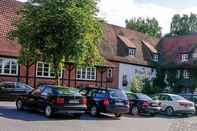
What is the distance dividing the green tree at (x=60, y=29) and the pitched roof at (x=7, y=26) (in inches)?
383

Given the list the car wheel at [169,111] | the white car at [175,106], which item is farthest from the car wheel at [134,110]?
the car wheel at [169,111]

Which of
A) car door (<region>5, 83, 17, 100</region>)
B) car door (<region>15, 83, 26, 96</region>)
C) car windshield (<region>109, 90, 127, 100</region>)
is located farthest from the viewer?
car door (<region>15, 83, 26, 96</region>)

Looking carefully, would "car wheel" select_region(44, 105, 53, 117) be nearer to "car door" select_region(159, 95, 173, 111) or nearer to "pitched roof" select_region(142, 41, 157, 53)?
"car door" select_region(159, 95, 173, 111)

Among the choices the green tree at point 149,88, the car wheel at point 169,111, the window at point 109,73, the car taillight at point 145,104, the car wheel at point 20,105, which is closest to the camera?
the car wheel at point 20,105

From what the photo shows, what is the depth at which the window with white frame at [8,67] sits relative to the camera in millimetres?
37438

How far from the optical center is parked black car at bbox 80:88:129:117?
23703mm

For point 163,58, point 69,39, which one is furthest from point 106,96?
point 163,58

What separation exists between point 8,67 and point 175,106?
14858mm

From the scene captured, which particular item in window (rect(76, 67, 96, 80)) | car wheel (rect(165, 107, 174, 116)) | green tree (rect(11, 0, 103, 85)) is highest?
green tree (rect(11, 0, 103, 85))

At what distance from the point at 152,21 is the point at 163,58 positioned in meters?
32.4

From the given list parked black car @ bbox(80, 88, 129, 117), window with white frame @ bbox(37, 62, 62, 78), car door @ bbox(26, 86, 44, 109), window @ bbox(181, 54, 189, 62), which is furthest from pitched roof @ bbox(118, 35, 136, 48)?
car door @ bbox(26, 86, 44, 109)

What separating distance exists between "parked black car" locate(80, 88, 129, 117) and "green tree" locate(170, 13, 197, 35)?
63809mm

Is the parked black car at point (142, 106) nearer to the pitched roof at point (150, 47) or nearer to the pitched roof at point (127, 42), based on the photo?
the pitched roof at point (127, 42)

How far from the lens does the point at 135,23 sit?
87.2 m
